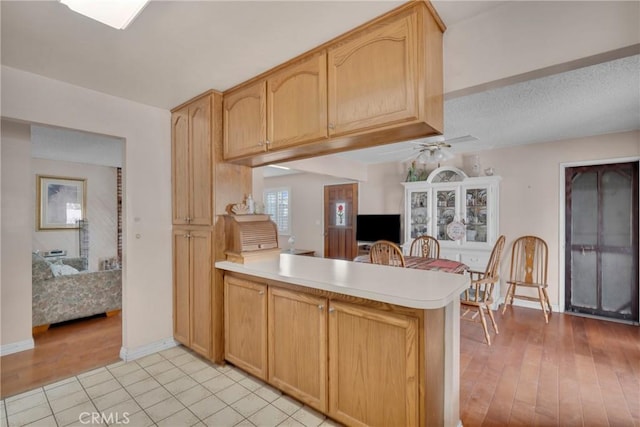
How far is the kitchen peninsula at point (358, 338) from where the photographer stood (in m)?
1.37

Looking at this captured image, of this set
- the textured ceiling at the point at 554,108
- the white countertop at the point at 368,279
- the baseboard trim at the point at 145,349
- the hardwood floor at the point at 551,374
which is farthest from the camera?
the baseboard trim at the point at 145,349

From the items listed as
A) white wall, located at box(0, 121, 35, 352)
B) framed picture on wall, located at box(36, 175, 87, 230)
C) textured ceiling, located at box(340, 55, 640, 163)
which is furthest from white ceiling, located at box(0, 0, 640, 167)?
framed picture on wall, located at box(36, 175, 87, 230)

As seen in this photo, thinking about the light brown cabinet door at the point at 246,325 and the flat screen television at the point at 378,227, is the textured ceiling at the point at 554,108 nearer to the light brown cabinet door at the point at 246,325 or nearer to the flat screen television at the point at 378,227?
the flat screen television at the point at 378,227

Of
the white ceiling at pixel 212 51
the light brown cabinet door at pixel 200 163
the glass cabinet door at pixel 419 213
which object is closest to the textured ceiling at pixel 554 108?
the white ceiling at pixel 212 51

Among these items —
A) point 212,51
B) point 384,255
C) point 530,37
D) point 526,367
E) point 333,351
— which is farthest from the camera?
point 384,255

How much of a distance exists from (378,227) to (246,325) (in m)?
3.69

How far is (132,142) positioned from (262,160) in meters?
1.21

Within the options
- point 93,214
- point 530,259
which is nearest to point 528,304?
point 530,259

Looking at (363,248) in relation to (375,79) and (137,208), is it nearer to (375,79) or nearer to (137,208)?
(137,208)

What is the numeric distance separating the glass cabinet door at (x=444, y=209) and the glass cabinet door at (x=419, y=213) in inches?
6.5

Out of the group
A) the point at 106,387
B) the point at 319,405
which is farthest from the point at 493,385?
the point at 106,387

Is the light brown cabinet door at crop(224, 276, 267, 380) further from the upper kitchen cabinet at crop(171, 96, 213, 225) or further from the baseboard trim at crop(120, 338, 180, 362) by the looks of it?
the baseboard trim at crop(120, 338, 180, 362)

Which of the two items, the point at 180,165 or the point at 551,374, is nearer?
the point at 551,374

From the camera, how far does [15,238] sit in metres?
2.73
